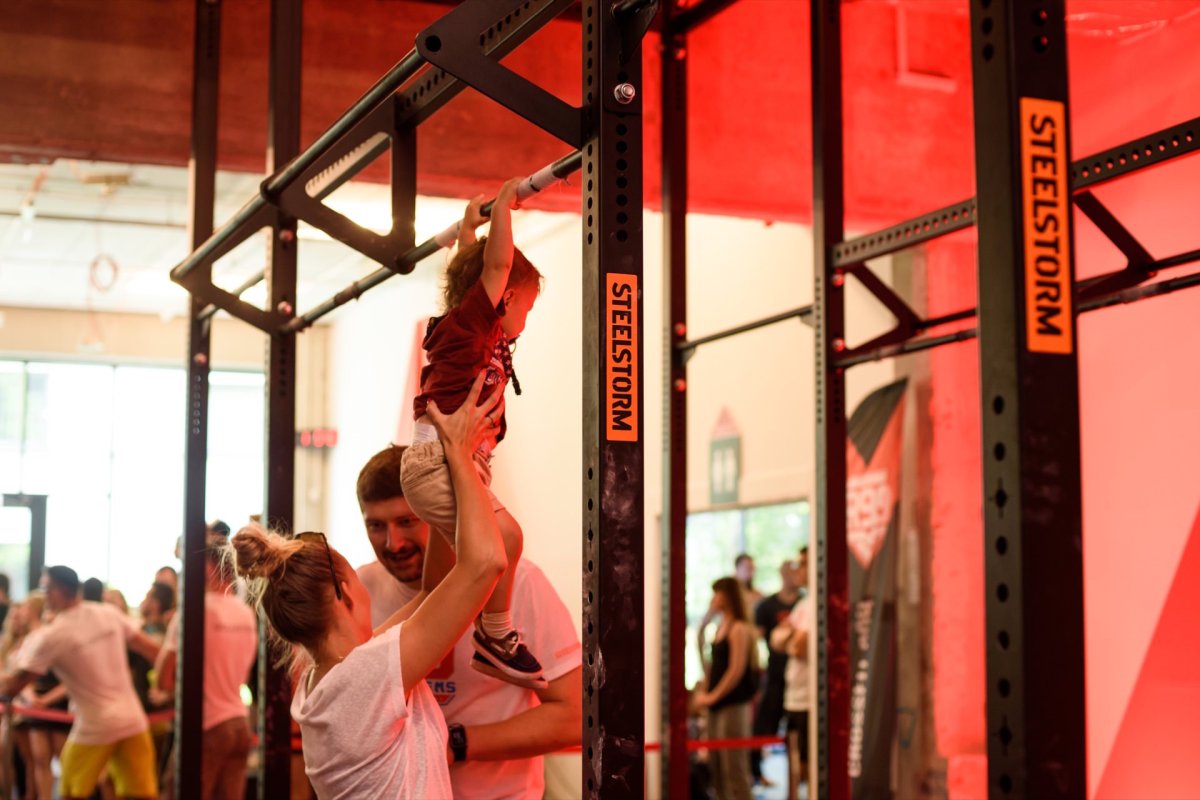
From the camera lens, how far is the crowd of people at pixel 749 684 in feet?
24.6

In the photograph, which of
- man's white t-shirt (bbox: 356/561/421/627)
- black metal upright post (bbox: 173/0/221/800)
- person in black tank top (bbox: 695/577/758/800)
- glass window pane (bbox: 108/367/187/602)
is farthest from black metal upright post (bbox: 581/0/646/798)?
glass window pane (bbox: 108/367/187/602)

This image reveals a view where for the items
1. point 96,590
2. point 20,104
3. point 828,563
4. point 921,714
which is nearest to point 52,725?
point 96,590

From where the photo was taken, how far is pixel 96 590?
28.1 ft

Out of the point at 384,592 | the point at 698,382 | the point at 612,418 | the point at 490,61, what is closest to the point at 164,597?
the point at 698,382

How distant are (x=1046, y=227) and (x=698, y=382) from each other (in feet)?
25.1

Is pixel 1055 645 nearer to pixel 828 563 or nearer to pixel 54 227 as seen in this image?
pixel 828 563

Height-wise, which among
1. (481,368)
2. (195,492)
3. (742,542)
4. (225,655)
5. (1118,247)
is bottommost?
(225,655)

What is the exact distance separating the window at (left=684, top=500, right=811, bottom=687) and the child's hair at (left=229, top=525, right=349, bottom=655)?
236 inches

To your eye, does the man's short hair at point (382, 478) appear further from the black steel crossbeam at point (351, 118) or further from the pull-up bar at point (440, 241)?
the black steel crossbeam at point (351, 118)

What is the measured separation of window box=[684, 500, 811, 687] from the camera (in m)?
8.36

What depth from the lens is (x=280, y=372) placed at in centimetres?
387

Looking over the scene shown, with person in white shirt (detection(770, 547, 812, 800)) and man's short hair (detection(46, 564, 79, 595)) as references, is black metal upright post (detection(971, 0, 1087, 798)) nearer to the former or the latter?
person in white shirt (detection(770, 547, 812, 800))

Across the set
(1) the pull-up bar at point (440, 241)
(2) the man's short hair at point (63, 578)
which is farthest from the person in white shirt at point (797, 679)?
(1) the pull-up bar at point (440, 241)

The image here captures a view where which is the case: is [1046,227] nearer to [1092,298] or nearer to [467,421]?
[467,421]
